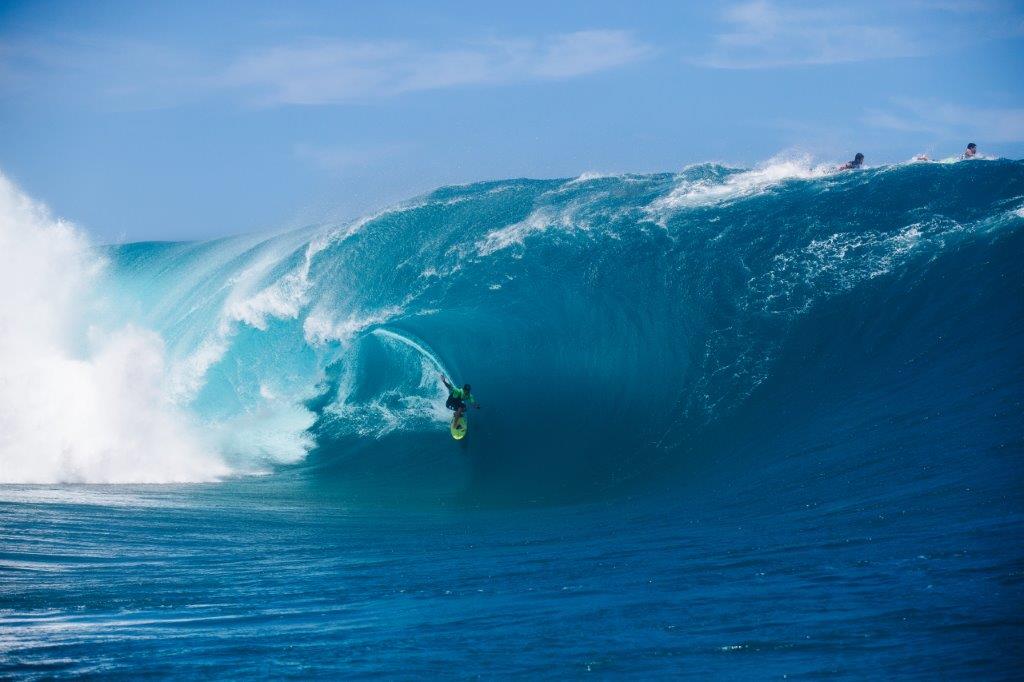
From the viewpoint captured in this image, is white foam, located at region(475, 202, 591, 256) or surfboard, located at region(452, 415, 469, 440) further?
white foam, located at region(475, 202, 591, 256)

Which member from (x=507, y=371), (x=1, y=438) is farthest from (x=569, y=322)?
(x=1, y=438)

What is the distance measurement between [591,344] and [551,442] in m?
2.34

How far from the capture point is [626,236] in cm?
1783

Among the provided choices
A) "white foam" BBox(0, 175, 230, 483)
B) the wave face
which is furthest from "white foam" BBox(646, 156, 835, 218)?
"white foam" BBox(0, 175, 230, 483)

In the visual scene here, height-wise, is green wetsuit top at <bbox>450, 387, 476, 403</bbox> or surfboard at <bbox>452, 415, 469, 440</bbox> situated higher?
green wetsuit top at <bbox>450, 387, 476, 403</bbox>

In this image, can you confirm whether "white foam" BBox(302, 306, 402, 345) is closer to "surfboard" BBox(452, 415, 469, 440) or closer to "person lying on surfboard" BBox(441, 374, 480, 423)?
"person lying on surfboard" BBox(441, 374, 480, 423)

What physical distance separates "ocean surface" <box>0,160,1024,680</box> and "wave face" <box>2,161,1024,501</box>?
64 millimetres

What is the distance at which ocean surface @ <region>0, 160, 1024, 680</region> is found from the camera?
7.22m

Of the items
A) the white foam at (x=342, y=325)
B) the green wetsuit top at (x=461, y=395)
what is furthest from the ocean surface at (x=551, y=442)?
the green wetsuit top at (x=461, y=395)

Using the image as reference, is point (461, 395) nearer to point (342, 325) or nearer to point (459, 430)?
point (459, 430)

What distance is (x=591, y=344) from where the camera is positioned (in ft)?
54.5

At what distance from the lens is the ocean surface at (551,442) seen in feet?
23.7

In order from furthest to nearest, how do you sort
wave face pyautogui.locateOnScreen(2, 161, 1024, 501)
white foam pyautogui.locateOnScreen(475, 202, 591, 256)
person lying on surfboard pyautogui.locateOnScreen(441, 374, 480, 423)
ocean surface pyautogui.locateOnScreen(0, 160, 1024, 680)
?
white foam pyautogui.locateOnScreen(475, 202, 591, 256), person lying on surfboard pyautogui.locateOnScreen(441, 374, 480, 423), wave face pyautogui.locateOnScreen(2, 161, 1024, 501), ocean surface pyautogui.locateOnScreen(0, 160, 1024, 680)

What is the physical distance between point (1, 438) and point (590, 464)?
350 inches
